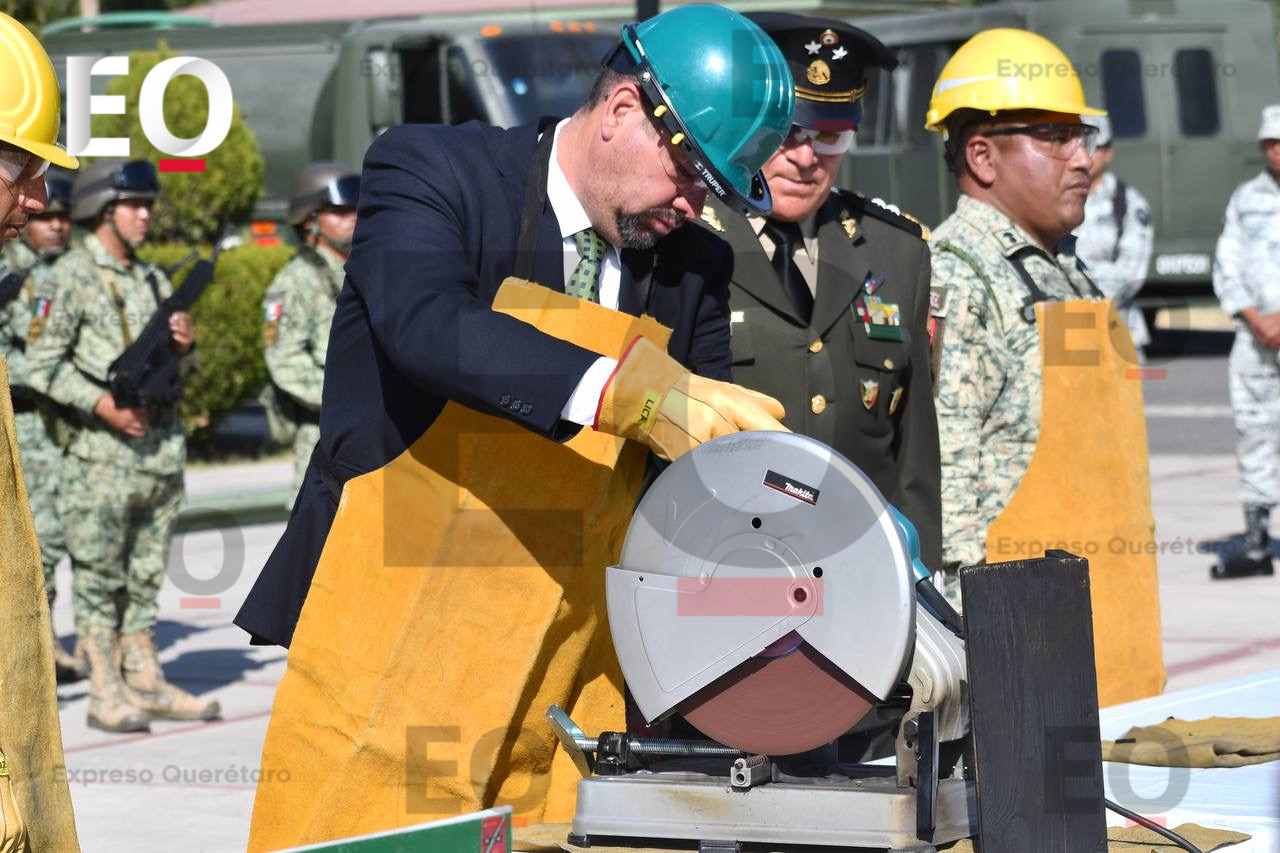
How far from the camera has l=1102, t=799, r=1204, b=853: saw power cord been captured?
2756 mm

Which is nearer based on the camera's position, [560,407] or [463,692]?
[560,407]

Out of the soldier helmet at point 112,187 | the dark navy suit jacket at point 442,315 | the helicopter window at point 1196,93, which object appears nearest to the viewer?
the dark navy suit jacket at point 442,315

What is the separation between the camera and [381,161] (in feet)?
9.67

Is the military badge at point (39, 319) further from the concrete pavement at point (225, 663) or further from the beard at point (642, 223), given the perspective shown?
the beard at point (642, 223)

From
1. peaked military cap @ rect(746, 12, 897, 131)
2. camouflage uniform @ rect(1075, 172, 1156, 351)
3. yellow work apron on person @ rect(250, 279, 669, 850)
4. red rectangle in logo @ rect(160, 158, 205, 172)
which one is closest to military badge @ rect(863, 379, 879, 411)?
peaked military cap @ rect(746, 12, 897, 131)

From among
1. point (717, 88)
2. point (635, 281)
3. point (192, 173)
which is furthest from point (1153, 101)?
point (717, 88)

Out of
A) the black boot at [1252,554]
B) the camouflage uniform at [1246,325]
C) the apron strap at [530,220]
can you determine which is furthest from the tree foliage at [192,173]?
the apron strap at [530,220]

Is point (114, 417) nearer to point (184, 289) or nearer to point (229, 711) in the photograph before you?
point (184, 289)

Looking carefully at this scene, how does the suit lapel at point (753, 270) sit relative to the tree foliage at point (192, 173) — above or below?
below

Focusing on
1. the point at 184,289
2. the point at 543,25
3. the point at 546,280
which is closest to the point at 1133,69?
the point at 543,25

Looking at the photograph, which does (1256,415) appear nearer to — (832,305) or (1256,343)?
(1256,343)

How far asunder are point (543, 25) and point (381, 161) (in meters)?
13.1

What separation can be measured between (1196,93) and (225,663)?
14389mm

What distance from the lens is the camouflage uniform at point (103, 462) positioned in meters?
7.81
